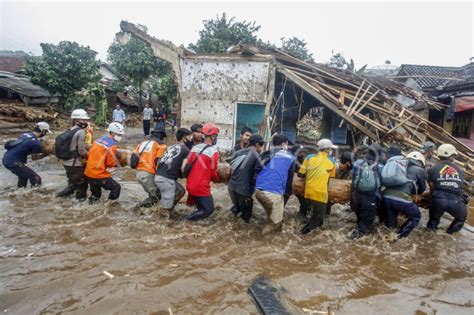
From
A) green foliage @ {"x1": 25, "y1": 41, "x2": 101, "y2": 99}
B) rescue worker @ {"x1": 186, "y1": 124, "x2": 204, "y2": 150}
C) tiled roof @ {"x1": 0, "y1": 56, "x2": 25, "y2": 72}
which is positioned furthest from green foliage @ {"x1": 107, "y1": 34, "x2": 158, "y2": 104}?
rescue worker @ {"x1": 186, "y1": 124, "x2": 204, "y2": 150}

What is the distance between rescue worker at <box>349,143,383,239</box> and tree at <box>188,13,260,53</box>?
632 inches

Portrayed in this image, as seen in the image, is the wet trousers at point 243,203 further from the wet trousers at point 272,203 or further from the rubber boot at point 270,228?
the rubber boot at point 270,228

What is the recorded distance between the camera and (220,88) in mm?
11547

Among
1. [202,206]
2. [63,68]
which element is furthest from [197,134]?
[63,68]

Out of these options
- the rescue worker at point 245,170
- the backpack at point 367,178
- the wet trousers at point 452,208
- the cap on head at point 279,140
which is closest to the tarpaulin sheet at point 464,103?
the wet trousers at point 452,208

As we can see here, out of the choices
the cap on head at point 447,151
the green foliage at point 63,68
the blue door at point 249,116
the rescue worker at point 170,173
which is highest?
the green foliage at point 63,68

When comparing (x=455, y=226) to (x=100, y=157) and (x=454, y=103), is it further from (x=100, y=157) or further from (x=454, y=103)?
(x=454, y=103)

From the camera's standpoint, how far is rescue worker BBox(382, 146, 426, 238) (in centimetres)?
496

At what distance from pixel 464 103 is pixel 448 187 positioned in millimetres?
10057

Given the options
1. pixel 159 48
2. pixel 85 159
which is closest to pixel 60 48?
pixel 159 48

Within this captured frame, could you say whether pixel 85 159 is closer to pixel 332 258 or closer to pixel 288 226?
pixel 288 226

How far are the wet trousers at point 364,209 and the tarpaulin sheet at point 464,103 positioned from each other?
10719mm

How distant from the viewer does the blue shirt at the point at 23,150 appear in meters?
6.34

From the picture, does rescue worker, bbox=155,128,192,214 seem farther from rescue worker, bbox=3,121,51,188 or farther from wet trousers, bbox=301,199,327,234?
rescue worker, bbox=3,121,51,188
